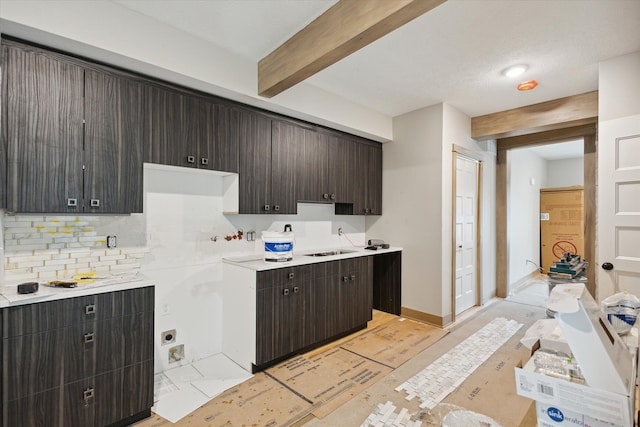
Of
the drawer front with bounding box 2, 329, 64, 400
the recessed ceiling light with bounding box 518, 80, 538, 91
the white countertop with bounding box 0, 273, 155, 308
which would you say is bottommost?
the drawer front with bounding box 2, 329, 64, 400

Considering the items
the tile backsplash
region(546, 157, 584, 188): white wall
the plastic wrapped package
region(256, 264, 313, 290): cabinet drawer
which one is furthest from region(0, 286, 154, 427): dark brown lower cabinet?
region(546, 157, 584, 188): white wall

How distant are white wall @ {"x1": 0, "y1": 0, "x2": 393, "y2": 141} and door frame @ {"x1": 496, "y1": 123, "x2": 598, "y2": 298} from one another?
338 centimetres

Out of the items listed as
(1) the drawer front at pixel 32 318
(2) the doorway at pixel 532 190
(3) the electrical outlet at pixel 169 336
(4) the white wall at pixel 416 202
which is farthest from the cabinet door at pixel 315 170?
(2) the doorway at pixel 532 190

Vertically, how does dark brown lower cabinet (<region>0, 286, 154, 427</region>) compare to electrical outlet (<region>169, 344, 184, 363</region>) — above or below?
above

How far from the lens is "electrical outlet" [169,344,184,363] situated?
2693 millimetres

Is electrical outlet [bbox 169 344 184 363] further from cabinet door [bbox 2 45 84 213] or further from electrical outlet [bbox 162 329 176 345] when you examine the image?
cabinet door [bbox 2 45 84 213]

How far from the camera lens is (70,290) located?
1.80 metres

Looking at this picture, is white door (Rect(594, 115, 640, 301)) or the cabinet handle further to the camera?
white door (Rect(594, 115, 640, 301))

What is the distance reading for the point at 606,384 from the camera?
81cm

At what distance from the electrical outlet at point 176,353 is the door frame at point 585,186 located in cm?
462

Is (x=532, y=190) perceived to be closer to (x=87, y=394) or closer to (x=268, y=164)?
(x=268, y=164)

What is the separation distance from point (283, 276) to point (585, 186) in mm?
3937

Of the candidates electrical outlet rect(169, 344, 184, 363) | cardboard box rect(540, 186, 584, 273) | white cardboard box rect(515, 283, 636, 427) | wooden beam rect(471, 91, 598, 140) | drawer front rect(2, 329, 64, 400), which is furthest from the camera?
cardboard box rect(540, 186, 584, 273)

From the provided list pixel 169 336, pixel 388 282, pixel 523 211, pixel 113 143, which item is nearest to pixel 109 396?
pixel 169 336
